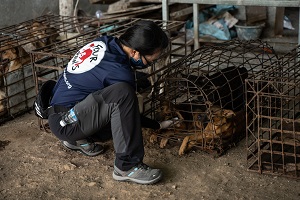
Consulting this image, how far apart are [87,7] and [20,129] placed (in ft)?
11.0

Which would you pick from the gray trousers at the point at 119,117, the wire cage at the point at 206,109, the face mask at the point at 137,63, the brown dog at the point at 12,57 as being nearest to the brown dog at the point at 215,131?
the wire cage at the point at 206,109

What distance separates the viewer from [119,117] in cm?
370

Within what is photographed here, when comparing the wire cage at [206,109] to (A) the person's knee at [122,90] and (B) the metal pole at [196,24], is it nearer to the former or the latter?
(A) the person's knee at [122,90]

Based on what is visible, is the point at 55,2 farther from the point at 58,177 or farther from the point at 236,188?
the point at 236,188

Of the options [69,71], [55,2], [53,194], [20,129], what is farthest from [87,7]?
[53,194]

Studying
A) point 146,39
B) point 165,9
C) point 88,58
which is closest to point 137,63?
point 146,39

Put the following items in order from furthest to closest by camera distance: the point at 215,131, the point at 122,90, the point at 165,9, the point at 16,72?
the point at 165,9, the point at 16,72, the point at 215,131, the point at 122,90

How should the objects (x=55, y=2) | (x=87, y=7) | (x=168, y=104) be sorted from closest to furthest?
(x=168, y=104) < (x=55, y=2) < (x=87, y=7)

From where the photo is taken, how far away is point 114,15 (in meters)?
6.86

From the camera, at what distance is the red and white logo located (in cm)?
382

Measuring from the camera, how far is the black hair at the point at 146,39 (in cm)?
369

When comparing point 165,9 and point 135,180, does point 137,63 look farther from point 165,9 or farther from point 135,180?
point 165,9

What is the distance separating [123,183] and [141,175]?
162mm

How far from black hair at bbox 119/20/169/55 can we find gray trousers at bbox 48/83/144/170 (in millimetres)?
298
